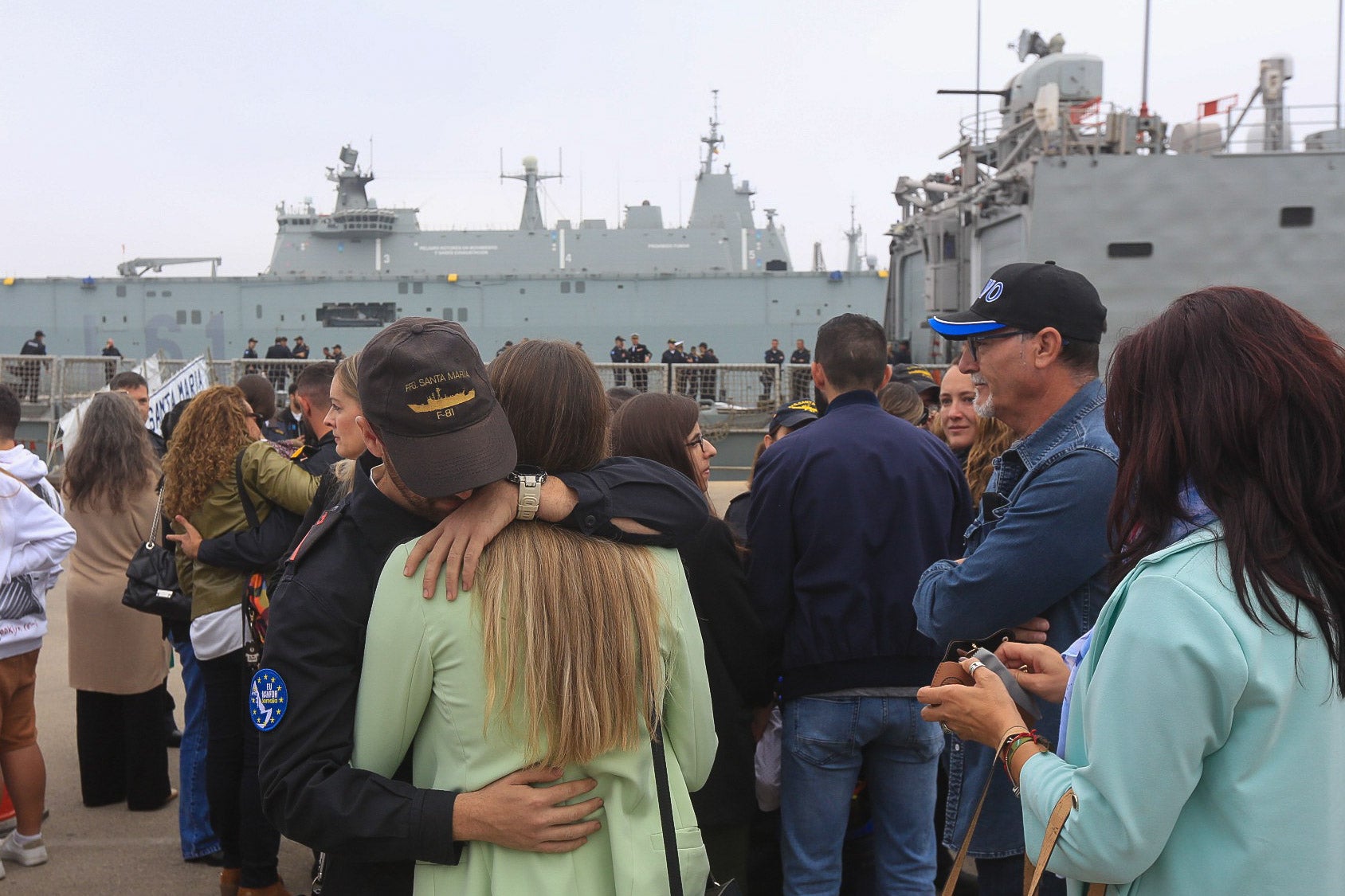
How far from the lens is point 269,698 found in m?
1.72

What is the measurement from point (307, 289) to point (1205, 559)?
→ 37.2m

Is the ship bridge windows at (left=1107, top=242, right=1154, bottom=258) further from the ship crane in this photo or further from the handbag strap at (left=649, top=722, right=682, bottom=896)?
the ship crane

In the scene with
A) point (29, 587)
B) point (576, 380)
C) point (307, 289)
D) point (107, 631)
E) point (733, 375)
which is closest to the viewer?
point (576, 380)

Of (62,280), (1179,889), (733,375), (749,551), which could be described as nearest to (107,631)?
(749,551)

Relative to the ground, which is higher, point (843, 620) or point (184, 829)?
point (843, 620)

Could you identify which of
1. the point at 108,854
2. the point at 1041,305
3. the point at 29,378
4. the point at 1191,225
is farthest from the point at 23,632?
the point at 29,378

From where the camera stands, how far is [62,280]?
3578 centimetres

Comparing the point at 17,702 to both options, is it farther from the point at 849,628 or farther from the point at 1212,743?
the point at 1212,743

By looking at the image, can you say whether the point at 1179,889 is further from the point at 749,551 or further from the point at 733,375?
the point at 733,375

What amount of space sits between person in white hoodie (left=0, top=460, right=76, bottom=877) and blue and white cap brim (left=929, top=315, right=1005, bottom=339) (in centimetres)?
380

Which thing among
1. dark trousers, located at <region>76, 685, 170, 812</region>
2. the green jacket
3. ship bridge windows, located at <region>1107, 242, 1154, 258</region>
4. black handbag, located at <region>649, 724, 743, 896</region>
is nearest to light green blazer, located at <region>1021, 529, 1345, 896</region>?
black handbag, located at <region>649, 724, 743, 896</region>

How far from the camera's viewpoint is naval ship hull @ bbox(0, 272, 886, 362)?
3359 centimetres

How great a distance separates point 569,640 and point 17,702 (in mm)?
3862

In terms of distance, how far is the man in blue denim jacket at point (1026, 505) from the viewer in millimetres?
2314
